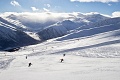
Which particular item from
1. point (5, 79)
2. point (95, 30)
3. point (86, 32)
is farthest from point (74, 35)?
point (5, 79)

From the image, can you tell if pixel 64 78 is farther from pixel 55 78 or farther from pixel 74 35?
pixel 74 35

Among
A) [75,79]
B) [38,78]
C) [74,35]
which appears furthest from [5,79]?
[74,35]

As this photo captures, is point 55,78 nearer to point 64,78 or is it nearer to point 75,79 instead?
point 64,78

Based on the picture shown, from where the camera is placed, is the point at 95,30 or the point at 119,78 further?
the point at 95,30

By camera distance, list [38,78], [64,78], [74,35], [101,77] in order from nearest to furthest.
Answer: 1. [101,77]
2. [64,78]
3. [38,78]
4. [74,35]

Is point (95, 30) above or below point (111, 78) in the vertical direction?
above

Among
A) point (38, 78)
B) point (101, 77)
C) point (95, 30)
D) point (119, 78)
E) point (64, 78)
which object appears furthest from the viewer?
point (95, 30)

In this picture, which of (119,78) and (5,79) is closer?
(119,78)

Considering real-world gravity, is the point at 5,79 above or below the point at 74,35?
below

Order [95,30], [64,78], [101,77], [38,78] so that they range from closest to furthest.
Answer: [101,77]
[64,78]
[38,78]
[95,30]

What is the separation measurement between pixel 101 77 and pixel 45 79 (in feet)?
22.5

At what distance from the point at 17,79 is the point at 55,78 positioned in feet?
16.9

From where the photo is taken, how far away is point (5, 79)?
30.0 metres

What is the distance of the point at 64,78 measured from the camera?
1066 inches
